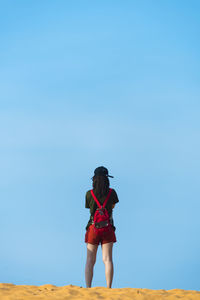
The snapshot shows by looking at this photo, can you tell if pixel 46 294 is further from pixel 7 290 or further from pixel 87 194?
pixel 87 194

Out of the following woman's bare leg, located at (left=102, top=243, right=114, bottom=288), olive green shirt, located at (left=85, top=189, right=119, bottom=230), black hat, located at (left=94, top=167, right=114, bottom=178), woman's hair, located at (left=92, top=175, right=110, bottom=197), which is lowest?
woman's bare leg, located at (left=102, top=243, right=114, bottom=288)

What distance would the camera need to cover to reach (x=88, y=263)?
11.3 m

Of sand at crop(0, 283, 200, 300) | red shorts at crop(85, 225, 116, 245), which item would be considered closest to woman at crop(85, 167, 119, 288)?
red shorts at crop(85, 225, 116, 245)

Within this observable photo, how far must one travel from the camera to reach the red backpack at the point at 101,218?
37.1 ft

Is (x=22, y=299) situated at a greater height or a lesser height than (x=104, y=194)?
lesser

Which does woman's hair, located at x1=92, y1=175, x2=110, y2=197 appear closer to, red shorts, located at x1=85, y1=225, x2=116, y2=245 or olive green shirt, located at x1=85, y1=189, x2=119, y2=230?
olive green shirt, located at x1=85, y1=189, x2=119, y2=230

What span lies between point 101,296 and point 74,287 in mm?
986

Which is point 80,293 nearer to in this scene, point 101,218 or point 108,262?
point 108,262

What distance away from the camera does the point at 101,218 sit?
446 inches

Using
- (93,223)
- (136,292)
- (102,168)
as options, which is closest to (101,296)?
(136,292)

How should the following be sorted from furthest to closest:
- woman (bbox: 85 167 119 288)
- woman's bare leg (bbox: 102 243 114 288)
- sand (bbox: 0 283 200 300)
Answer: woman (bbox: 85 167 119 288) < woman's bare leg (bbox: 102 243 114 288) < sand (bbox: 0 283 200 300)

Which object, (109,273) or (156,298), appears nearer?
(156,298)

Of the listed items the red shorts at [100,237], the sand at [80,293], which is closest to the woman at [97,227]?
the red shorts at [100,237]

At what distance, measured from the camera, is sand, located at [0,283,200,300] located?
10188mm
